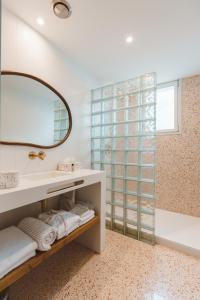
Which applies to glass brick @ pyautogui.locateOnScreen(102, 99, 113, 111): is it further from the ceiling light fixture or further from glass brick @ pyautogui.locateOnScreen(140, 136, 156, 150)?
the ceiling light fixture

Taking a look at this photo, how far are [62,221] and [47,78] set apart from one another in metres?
1.35

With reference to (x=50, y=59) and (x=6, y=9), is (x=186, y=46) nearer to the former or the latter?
(x=50, y=59)

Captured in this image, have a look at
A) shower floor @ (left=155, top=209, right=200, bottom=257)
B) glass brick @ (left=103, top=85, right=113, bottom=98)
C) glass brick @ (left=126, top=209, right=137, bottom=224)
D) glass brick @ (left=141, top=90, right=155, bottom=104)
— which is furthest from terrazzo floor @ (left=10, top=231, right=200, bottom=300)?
glass brick @ (left=103, top=85, right=113, bottom=98)

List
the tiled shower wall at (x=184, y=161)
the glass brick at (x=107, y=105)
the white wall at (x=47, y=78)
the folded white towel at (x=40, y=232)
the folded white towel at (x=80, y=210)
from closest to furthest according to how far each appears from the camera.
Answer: the folded white towel at (x=40, y=232)
the white wall at (x=47, y=78)
the folded white towel at (x=80, y=210)
the glass brick at (x=107, y=105)
the tiled shower wall at (x=184, y=161)

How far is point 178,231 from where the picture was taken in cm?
186

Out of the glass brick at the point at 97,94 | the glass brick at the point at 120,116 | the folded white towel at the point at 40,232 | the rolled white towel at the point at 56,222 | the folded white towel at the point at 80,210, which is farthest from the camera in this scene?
the glass brick at the point at 97,94

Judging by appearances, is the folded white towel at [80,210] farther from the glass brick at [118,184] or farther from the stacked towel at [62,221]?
the glass brick at [118,184]

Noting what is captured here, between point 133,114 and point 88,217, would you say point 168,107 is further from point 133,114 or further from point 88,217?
point 88,217

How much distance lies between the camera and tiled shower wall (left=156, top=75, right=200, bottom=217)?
7.34 feet

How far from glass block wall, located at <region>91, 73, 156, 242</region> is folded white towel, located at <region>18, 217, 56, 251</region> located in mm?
994

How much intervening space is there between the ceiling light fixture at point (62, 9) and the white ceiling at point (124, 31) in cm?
4

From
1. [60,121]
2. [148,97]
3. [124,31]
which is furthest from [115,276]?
[124,31]

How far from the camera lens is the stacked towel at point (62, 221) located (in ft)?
3.77

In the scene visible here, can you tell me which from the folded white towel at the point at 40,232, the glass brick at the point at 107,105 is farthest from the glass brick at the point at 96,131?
the folded white towel at the point at 40,232
